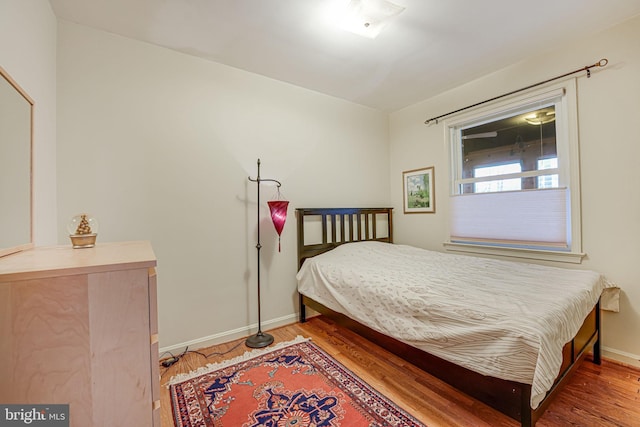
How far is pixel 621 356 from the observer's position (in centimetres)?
210

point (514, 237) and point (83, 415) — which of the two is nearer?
point (83, 415)

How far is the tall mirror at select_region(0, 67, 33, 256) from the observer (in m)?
1.10

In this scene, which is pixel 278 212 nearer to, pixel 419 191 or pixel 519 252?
pixel 419 191

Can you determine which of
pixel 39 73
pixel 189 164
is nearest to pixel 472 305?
pixel 189 164

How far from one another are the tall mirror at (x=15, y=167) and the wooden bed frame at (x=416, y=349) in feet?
6.60

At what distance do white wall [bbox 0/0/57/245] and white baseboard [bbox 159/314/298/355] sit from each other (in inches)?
47.7

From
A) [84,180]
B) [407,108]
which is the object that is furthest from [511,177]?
[84,180]

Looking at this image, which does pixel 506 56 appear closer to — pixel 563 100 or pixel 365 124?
pixel 563 100

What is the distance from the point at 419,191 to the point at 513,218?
1107 millimetres

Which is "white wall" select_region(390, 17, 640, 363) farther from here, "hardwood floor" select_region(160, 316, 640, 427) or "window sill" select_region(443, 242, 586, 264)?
"hardwood floor" select_region(160, 316, 640, 427)

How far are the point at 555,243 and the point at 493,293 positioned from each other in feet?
4.06

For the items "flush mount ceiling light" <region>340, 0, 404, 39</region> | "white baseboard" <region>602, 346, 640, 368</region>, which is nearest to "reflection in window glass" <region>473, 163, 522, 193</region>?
"white baseboard" <region>602, 346, 640, 368</region>

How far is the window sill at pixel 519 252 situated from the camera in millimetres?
2322

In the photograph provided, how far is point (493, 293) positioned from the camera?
66.7 inches
